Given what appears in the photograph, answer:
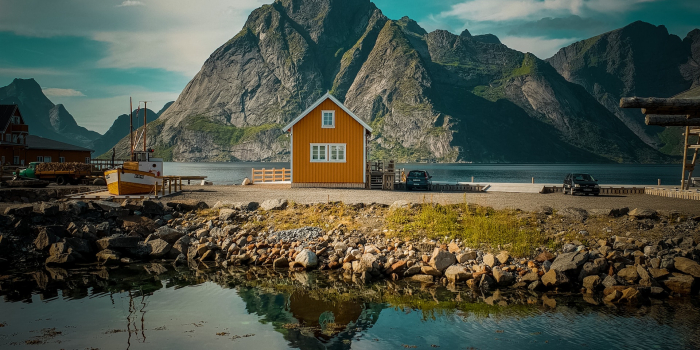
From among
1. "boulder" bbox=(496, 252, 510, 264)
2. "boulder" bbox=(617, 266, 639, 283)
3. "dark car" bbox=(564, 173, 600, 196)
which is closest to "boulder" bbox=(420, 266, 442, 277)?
"boulder" bbox=(496, 252, 510, 264)

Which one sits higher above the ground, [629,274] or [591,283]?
[629,274]

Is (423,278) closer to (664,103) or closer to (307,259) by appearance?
(307,259)

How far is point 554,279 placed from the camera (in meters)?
14.0

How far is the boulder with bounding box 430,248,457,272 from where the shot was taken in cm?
1557

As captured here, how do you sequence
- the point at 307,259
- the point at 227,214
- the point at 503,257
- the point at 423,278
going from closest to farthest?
1. the point at 423,278
2. the point at 503,257
3. the point at 307,259
4. the point at 227,214

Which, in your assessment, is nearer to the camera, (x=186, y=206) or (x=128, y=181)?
(x=186, y=206)

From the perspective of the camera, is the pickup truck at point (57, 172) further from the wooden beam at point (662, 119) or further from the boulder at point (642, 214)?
Result: the wooden beam at point (662, 119)

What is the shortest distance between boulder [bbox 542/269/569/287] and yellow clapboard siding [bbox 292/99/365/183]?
23440mm

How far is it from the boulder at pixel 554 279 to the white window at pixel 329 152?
23.9m

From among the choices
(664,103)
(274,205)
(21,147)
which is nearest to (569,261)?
(664,103)

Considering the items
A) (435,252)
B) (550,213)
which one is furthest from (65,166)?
(550,213)

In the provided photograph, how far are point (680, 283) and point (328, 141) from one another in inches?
1054

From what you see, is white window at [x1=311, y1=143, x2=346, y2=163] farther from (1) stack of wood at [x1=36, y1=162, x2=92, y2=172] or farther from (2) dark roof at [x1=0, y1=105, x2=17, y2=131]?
(2) dark roof at [x1=0, y1=105, x2=17, y2=131]

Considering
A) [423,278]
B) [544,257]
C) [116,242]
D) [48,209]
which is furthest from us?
[48,209]
